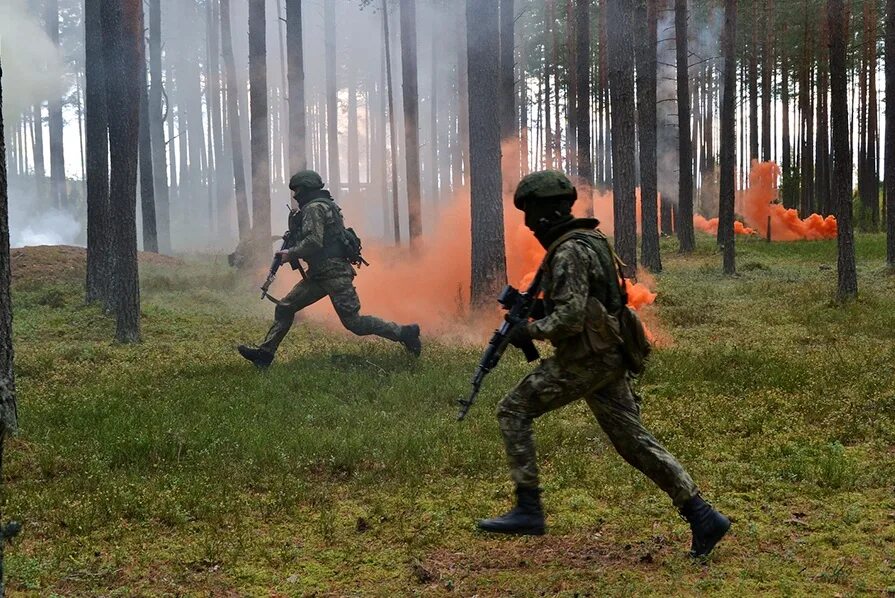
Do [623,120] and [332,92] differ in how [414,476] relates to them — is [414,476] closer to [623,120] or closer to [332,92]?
[623,120]

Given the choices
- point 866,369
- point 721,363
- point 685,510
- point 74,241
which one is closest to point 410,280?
point 721,363

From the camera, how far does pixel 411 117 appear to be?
24.0 m

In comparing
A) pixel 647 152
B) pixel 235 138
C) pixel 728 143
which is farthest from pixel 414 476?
pixel 235 138

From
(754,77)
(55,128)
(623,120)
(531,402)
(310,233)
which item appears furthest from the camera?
(55,128)

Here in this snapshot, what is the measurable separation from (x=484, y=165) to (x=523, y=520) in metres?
8.34

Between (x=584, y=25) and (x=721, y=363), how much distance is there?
13.0 meters

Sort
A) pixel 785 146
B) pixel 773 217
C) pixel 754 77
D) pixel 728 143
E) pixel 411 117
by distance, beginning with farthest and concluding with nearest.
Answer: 1. pixel 785 146
2. pixel 754 77
3. pixel 773 217
4. pixel 411 117
5. pixel 728 143

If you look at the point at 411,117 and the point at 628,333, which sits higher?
the point at 411,117

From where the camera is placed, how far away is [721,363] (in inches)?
349

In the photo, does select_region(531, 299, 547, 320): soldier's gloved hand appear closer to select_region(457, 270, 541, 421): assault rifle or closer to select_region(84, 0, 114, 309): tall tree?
select_region(457, 270, 541, 421): assault rifle

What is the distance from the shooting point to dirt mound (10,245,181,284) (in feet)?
55.9

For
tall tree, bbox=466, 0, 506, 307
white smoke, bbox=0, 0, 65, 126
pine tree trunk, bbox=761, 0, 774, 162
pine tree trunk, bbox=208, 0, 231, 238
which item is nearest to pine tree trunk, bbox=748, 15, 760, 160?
pine tree trunk, bbox=761, 0, 774, 162

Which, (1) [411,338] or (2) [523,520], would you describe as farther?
(1) [411,338]

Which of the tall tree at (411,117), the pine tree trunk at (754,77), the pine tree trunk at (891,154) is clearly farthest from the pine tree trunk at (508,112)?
the pine tree trunk at (754,77)
